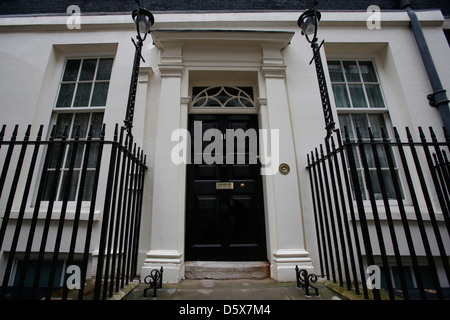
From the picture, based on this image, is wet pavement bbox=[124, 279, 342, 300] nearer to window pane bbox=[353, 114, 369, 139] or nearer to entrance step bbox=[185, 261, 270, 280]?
entrance step bbox=[185, 261, 270, 280]

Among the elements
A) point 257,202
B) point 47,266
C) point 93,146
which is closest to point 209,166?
point 257,202

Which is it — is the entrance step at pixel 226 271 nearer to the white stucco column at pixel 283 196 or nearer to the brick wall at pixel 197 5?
the white stucco column at pixel 283 196

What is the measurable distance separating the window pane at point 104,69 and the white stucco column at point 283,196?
2895 millimetres

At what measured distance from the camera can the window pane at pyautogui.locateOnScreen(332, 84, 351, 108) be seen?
12.3 ft

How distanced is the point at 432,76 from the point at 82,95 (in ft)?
20.5

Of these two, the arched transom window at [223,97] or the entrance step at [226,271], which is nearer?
the entrance step at [226,271]

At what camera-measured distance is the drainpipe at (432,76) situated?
11.1 ft

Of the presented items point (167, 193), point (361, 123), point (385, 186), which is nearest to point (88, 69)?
point (167, 193)

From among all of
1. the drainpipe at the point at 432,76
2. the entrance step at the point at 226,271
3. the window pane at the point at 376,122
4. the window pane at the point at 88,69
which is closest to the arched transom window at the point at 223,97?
the window pane at the point at 88,69

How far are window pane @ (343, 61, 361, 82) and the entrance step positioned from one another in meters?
3.68

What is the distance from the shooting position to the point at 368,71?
3992 millimetres

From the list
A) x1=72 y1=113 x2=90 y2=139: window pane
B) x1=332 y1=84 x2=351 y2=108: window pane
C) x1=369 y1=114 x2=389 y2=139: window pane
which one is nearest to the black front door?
x1=332 y1=84 x2=351 y2=108: window pane
